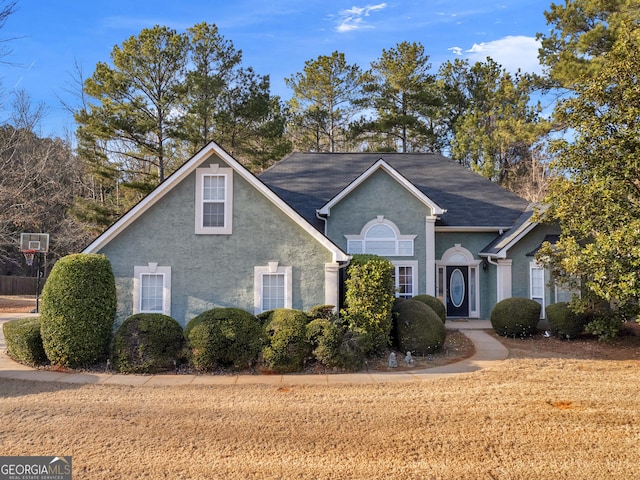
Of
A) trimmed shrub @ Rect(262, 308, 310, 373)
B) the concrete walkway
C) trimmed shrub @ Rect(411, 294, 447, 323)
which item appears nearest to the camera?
the concrete walkway

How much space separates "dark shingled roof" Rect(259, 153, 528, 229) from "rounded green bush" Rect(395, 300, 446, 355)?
6105 millimetres

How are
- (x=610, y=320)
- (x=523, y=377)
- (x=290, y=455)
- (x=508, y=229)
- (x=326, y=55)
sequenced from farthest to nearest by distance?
(x=326, y=55) < (x=508, y=229) < (x=610, y=320) < (x=523, y=377) < (x=290, y=455)

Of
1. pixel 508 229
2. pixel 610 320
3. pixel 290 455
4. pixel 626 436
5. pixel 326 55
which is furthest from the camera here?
pixel 326 55

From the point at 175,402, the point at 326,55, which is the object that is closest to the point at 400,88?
the point at 326,55

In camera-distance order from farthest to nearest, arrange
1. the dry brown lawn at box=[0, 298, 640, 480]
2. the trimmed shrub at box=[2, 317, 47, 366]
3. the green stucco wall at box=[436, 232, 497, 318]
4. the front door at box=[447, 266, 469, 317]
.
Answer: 1. the front door at box=[447, 266, 469, 317]
2. the green stucco wall at box=[436, 232, 497, 318]
3. the trimmed shrub at box=[2, 317, 47, 366]
4. the dry brown lawn at box=[0, 298, 640, 480]

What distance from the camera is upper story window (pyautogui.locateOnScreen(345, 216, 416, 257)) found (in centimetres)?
1717

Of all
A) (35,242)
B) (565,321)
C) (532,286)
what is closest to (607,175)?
(565,321)

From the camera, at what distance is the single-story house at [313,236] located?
1296 cm

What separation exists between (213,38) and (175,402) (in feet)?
88.2

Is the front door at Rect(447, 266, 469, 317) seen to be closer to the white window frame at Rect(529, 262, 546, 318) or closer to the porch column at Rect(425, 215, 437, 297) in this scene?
the porch column at Rect(425, 215, 437, 297)

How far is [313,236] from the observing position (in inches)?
509

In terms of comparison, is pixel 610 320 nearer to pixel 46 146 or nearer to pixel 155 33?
pixel 155 33

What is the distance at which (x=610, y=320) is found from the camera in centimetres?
1298
